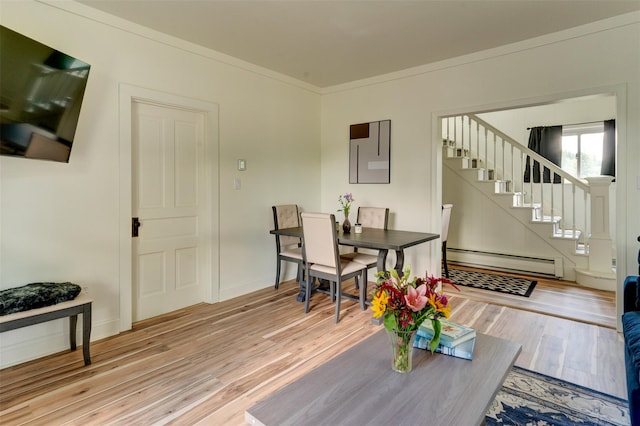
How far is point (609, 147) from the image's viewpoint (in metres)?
5.59

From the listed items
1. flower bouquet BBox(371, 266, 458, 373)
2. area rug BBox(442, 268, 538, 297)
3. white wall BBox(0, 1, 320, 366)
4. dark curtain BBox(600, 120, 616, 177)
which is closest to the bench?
white wall BBox(0, 1, 320, 366)

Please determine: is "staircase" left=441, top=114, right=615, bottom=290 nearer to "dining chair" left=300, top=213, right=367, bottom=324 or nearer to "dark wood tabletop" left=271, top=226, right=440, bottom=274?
"dark wood tabletop" left=271, top=226, right=440, bottom=274

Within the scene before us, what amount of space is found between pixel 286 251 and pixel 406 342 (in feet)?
9.22

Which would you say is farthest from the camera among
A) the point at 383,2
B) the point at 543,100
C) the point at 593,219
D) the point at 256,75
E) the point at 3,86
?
the point at 593,219

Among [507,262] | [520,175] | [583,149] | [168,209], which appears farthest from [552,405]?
[583,149]

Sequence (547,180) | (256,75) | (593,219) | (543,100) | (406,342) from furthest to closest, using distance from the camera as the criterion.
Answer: (547,180), (593,219), (256,75), (543,100), (406,342)

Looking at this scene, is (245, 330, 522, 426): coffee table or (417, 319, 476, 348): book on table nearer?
(245, 330, 522, 426): coffee table

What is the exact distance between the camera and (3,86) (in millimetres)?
2033

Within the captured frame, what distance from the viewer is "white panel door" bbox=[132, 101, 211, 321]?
3.18 m

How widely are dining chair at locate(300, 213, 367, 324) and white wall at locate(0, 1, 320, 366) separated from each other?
102 cm

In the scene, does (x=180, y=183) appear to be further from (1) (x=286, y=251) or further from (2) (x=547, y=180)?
(2) (x=547, y=180)

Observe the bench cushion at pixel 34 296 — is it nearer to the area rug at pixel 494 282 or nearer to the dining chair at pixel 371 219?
the dining chair at pixel 371 219

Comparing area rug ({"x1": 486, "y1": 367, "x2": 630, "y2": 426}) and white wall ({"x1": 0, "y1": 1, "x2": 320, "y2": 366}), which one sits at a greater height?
white wall ({"x1": 0, "y1": 1, "x2": 320, "y2": 366})

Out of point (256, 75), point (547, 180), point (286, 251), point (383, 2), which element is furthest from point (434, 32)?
point (547, 180)
